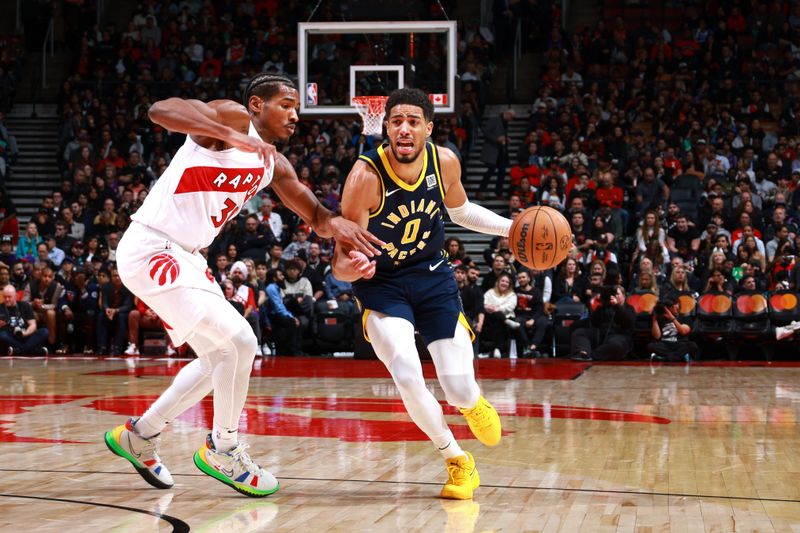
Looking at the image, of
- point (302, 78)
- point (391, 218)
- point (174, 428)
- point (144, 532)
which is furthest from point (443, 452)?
point (302, 78)

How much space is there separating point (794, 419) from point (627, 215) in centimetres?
887

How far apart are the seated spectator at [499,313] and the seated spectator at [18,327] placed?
6.46m

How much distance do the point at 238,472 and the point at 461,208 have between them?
6.18 feet

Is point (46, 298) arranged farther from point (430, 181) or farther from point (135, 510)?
point (135, 510)

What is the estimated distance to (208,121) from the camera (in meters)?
4.73

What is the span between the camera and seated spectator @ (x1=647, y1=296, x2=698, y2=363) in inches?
546

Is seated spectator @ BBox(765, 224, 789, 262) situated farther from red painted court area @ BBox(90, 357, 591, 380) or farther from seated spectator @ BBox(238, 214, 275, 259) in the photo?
seated spectator @ BBox(238, 214, 275, 259)

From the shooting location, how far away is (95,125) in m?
21.0

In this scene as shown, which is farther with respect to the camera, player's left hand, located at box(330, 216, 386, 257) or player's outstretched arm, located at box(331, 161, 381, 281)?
player's outstretched arm, located at box(331, 161, 381, 281)

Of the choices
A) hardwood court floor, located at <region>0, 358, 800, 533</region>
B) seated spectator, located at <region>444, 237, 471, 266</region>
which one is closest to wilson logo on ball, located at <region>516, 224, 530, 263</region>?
hardwood court floor, located at <region>0, 358, 800, 533</region>

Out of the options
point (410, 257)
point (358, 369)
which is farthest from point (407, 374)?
point (358, 369)

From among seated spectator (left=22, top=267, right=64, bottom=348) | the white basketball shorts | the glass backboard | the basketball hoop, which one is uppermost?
the glass backboard

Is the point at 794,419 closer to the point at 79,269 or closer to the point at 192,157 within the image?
the point at 192,157

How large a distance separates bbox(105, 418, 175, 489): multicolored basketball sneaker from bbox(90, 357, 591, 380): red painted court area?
6357mm
